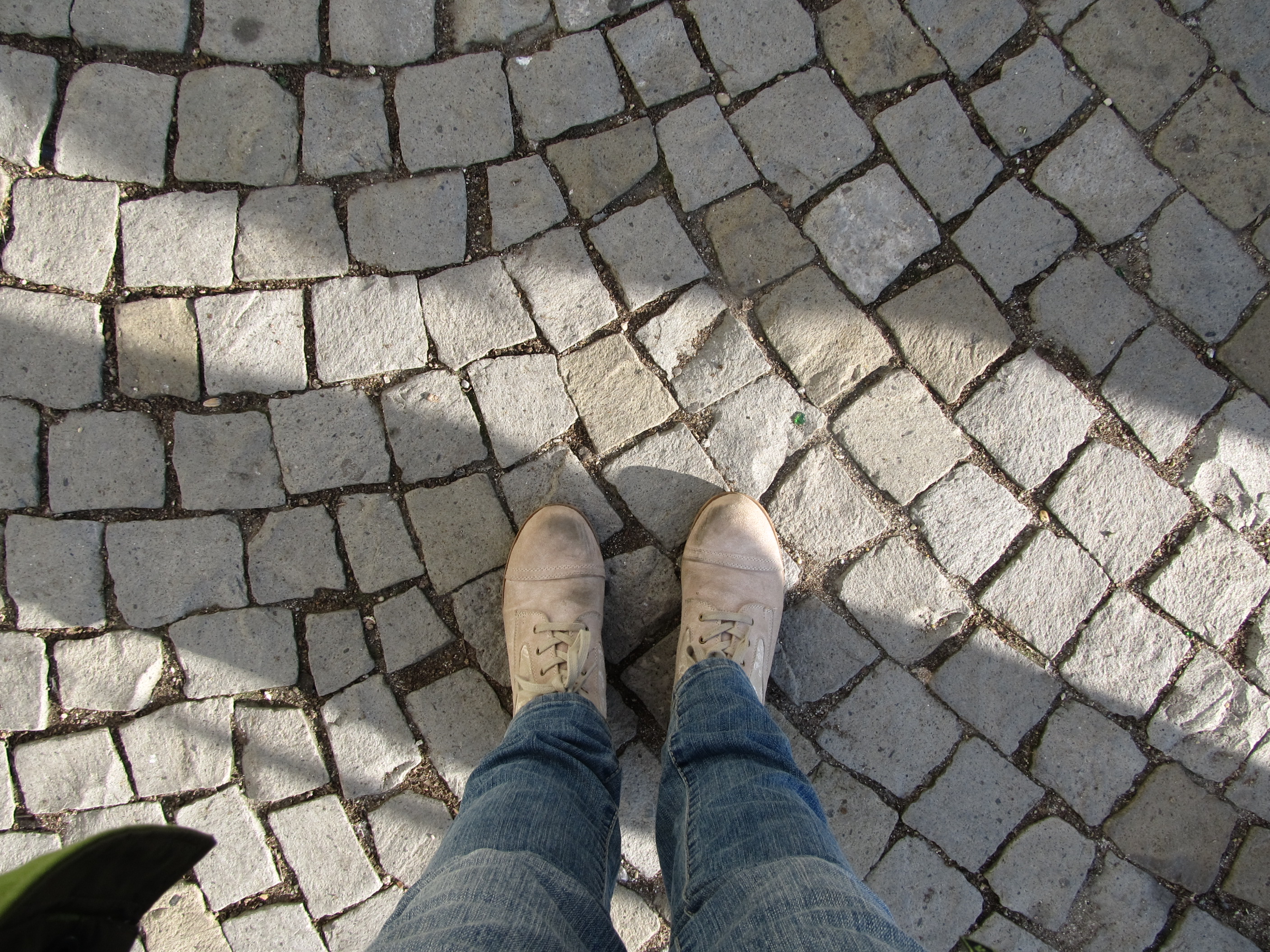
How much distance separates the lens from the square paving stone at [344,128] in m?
2.33

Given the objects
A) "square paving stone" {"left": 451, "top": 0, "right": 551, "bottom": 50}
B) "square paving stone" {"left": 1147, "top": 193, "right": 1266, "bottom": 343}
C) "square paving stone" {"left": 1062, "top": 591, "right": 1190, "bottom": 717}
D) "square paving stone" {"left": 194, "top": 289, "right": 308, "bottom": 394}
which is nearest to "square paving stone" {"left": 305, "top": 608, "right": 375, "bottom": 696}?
"square paving stone" {"left": 194, "top": 289, "right": 308, "bottom": 394}

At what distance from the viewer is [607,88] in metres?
2.36

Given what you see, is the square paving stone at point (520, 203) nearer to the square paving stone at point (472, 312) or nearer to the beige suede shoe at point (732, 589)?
the square paving stone at point (472, 312)

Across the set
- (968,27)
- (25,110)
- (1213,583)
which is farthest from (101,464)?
(1213,583)

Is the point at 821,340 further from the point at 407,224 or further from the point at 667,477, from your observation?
the point at 407,224

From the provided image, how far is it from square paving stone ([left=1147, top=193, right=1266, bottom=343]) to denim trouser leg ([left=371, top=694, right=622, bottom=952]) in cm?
205

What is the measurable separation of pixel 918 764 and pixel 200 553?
213 cm

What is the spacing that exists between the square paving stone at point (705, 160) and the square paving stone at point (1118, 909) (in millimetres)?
2213

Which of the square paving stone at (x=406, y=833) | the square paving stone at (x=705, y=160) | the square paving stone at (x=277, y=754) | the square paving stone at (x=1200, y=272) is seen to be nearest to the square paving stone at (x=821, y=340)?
the square paving stone at (x=705, y=160)

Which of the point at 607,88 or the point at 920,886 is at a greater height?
the point at 607,88

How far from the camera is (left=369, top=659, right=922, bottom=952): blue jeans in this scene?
4.91 ft

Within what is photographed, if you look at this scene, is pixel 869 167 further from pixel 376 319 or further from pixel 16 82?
pixel 16 82

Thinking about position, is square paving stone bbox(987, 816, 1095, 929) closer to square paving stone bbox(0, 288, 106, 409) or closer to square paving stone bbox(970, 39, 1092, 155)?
square paving stone bbox(970, 39, 1092, 155)

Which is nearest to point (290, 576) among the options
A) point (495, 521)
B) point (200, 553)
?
point (200, 553)
